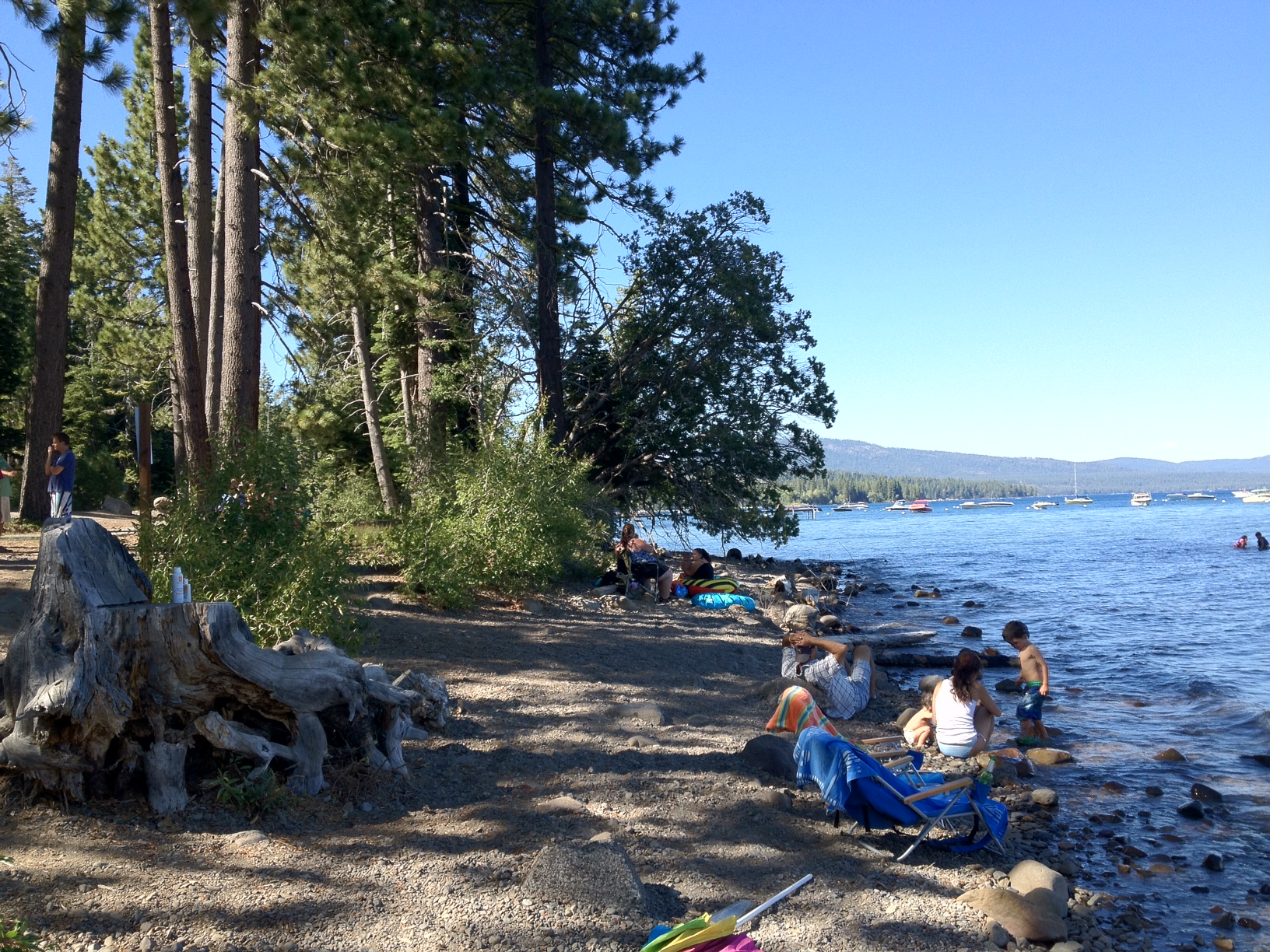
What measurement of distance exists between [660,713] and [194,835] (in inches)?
A: 172

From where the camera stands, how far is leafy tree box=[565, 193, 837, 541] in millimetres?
20844

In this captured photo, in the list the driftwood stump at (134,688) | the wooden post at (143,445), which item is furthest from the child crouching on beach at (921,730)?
the wooden post at (143,445)

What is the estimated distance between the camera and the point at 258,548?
752 centimetres

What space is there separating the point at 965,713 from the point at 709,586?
8355mm

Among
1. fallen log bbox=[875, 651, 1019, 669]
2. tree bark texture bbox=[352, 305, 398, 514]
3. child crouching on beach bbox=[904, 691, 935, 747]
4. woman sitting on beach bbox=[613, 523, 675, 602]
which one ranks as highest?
tree bark texture bbox=[352, 305, 398, 514]

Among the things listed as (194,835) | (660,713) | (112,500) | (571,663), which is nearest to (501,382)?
(571,663)

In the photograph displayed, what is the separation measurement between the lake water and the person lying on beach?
157 cm

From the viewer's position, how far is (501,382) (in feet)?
59.6

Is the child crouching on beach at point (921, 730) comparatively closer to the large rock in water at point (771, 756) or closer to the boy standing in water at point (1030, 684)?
the boy standing in water at point (1030, 684)

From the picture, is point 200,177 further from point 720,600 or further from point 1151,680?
point 1151,680

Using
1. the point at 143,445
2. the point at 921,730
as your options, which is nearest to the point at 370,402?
the point at 143,445

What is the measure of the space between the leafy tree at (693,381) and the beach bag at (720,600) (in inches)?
196

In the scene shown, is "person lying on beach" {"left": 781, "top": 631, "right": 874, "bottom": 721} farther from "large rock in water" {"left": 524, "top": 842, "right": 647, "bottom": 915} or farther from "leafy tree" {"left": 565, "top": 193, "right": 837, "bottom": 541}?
"leafy tree" {"left": 565, "top": 193, "right": 837, "bottom": 541}

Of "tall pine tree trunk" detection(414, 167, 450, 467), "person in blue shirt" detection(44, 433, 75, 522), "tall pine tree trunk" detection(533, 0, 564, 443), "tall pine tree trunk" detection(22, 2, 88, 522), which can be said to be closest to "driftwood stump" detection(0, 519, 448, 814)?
"person in blue shirt" detection(44, 433, 75, 522)
